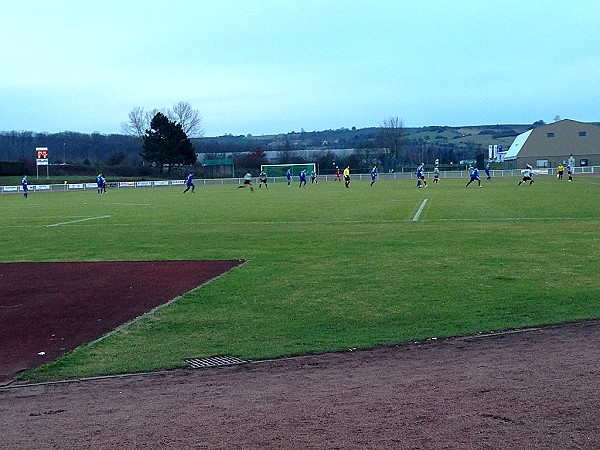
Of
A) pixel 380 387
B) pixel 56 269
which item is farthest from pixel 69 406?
pixel 56 269

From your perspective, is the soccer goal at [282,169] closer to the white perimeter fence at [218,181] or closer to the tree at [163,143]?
the white perimeter fence at [218,181]

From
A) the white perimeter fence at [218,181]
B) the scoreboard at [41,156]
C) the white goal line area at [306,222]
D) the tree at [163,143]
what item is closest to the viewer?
the white goal line area at [306,222]

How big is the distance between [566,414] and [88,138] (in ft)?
582

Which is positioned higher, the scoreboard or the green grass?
the scoreboard

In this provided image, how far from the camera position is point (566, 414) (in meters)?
6.18

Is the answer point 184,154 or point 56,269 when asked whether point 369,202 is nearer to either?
point 56,269

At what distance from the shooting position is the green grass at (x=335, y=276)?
9766mm

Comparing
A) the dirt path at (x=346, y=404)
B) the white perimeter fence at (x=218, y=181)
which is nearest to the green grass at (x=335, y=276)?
the dirt path at (x=346, y=404)

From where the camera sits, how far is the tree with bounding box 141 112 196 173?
10969 centimetres

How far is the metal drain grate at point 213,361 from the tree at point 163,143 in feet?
338

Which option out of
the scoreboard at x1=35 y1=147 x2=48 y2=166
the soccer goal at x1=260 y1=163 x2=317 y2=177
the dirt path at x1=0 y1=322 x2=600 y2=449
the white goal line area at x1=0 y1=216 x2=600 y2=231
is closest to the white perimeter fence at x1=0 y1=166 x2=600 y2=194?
the soccer goal at x1=260 y1=163 x2=317 y2=177

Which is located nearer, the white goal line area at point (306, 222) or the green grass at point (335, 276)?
the green grass at point (335, 276)

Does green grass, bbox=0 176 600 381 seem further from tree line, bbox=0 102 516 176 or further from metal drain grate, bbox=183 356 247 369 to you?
tree line, bbox=0 102 516 176

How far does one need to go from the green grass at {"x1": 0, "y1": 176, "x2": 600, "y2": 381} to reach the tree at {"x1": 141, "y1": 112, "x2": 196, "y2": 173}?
80159 mm
